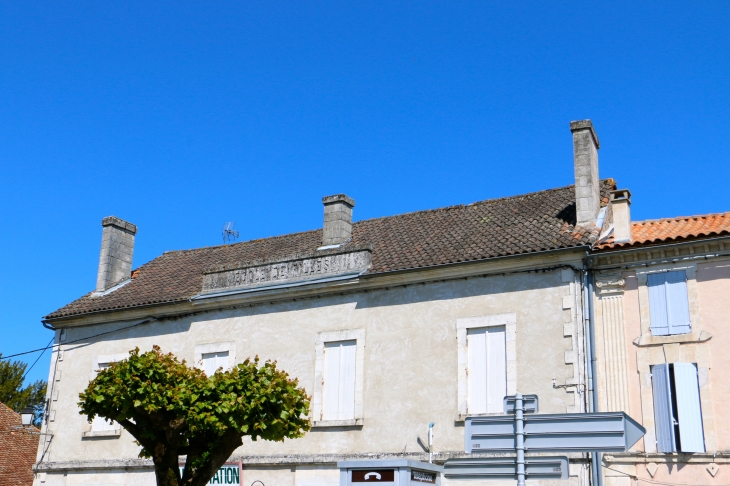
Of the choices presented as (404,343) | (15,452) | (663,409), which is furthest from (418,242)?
(15,452)

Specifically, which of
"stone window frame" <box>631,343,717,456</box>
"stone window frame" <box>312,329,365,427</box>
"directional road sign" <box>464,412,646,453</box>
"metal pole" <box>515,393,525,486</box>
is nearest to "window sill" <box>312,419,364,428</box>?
"stone window frame" <box>312,329,365,427</box>

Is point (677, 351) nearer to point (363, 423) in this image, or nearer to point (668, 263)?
point (668, 263)

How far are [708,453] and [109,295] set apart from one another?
52.1 feet

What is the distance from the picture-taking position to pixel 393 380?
17734 mm

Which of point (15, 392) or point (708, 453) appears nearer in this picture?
point (708, 453)

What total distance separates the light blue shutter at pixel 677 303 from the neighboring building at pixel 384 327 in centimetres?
108

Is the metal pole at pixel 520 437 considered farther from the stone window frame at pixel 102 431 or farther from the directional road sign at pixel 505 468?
the stone window frame at pixel 102 431

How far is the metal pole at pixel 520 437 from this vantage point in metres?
6.55

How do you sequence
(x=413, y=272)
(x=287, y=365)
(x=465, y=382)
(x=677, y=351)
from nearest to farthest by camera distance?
(x=677, y=351) < (x=465, y=382) < (x=413, y=272) < (x=287, y=365)

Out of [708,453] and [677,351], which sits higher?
[677,351]

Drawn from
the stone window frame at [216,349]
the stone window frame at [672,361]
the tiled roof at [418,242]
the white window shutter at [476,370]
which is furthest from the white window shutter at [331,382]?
the stone window frame at [672,361]

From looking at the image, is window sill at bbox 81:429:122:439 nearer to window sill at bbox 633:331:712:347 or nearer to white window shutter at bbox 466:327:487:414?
white window shutter at bbox 466:327:487:414

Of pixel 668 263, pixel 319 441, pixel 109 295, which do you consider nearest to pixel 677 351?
pixel 668 263

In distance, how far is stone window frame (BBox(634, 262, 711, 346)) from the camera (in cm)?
1525
